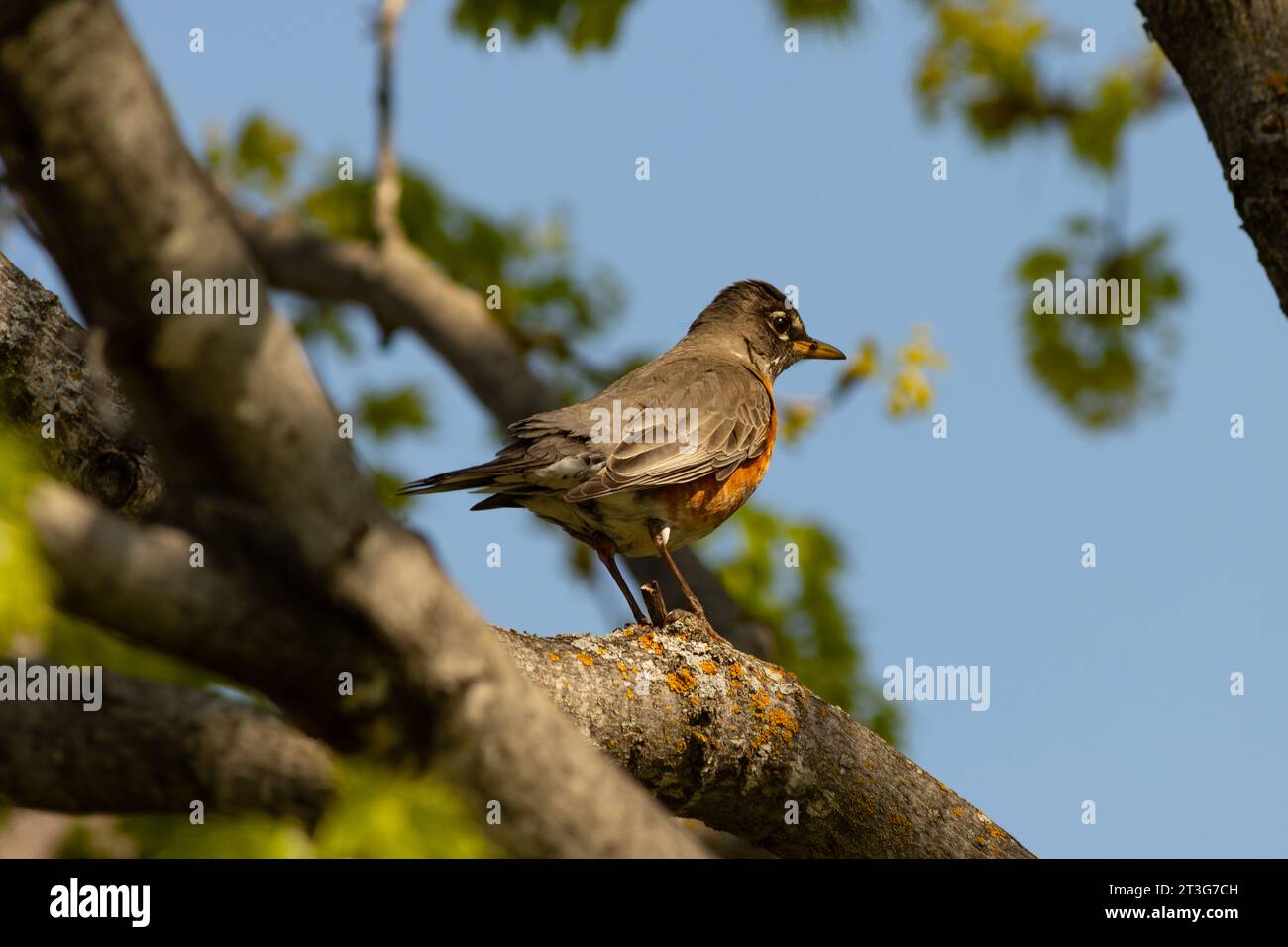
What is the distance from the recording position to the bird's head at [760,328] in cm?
639

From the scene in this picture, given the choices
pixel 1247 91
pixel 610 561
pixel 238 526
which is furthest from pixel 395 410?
pixel 238 526

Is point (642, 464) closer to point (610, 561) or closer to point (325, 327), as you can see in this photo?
point (610, 561)

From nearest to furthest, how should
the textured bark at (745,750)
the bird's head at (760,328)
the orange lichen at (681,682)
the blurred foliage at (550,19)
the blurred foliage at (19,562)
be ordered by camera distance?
the blurred foliage at (19,562)
the textured bark at (745,750)
the orange lichen at (681,682)
the blurred foliage at (550,19)
the bird's head at (760,328)

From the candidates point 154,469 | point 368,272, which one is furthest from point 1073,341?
point 154,469

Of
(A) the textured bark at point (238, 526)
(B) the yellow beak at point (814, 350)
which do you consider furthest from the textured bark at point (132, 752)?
(B) the yellow beak at point (814, 350)

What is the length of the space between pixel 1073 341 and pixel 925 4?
1.98 m

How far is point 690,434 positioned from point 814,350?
1852 millimetres

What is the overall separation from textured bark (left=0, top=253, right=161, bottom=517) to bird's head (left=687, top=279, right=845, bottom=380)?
3.36m

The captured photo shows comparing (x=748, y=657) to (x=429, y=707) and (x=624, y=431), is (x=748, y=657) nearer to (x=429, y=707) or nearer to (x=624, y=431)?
(x=624, y=431)

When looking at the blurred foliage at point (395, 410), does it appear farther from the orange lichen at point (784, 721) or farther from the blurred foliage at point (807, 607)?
the orange lichen at point (784, 721)

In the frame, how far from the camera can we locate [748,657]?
142 inches

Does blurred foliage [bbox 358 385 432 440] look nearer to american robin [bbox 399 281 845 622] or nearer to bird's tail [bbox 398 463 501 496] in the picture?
american robin [bbox 399 281 845 622]

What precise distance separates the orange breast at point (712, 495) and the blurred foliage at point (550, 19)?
6.24 ft
